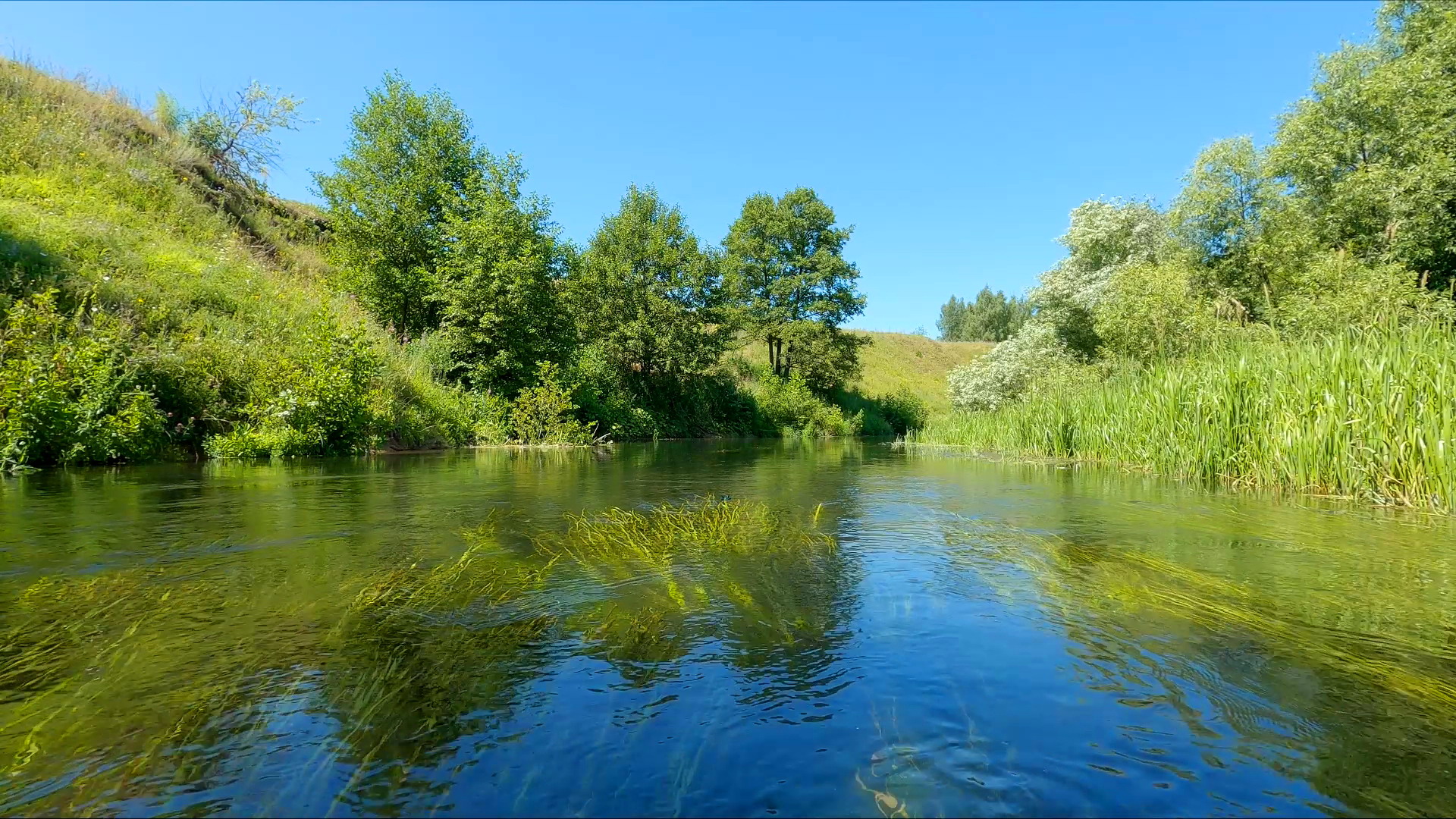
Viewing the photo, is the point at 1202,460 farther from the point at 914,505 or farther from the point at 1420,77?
the point at 1420,77

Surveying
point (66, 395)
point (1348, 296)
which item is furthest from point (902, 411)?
point (66, 395)

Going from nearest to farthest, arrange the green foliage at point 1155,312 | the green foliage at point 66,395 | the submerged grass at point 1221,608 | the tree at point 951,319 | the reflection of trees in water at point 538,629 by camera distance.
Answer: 1. the reflection of trees in water at point 538,629
2. the submerged grass at point 1221,608
3. the green foliage at point 66,395
4. the green foliage at point 1155,312
5. the tree at point 951,319

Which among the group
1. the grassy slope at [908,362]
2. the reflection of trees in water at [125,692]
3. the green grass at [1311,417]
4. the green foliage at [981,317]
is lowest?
the reflection of trees in water at [125,692]

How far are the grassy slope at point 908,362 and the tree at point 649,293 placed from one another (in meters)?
11.3

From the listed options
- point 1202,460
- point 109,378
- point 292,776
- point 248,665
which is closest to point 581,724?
point 292,776

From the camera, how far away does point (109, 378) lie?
12109mm

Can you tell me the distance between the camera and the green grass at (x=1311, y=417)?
826 cm

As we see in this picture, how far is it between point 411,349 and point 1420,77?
112 feet

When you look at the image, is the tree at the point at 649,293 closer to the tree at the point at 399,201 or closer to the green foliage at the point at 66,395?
the tree at the point at 399,201

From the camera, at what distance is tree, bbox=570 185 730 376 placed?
114ft

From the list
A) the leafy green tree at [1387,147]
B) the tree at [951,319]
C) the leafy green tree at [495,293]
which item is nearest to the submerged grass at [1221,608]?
the leafy green tree at [495,293]

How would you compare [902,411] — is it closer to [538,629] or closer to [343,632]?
[538,629]

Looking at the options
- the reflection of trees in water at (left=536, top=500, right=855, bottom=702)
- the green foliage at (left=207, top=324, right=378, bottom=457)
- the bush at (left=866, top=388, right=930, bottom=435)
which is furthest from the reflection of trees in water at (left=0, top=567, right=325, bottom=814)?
the bush at (left=866, top=388, right=930, bottom=435)

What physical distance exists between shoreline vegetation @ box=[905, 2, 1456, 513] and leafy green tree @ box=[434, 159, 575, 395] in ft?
48.0
